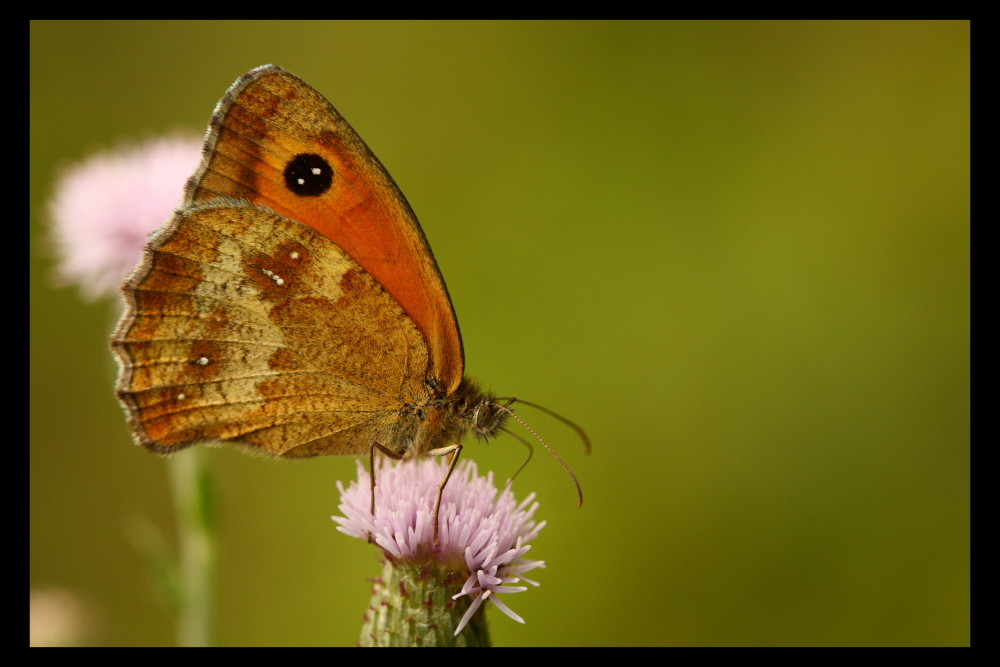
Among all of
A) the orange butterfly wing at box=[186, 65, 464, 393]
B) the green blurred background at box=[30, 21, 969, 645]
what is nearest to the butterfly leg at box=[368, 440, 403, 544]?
the orange butterfly wing at box=[186, 65, 464, 393]

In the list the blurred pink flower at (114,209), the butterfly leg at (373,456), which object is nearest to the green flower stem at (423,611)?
the butterfly leg at (373,456)

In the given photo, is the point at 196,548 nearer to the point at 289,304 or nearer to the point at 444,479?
the point at 289,304

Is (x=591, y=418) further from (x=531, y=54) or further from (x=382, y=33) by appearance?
(x=382, y=33)

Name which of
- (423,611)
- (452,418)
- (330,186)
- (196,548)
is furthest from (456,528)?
(196,548)

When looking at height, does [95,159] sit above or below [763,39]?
below

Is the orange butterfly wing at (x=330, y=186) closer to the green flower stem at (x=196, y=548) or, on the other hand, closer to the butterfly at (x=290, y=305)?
the butterfly at (x=290, y=305)

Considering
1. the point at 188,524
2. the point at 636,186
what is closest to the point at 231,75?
the point at 636,186

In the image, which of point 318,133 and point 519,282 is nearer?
point 318,133
